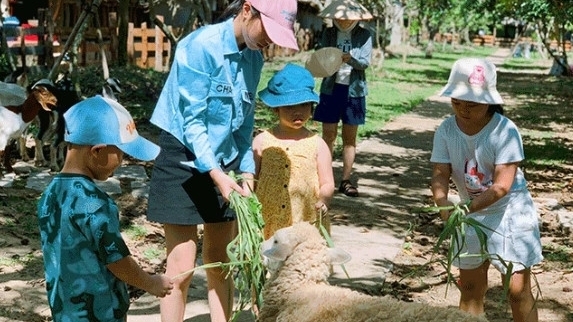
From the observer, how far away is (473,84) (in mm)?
4562

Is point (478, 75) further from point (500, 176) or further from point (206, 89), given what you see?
point (206, 89)

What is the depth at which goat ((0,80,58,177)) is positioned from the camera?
923cm

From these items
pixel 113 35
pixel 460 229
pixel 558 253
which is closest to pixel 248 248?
pixel 460 229

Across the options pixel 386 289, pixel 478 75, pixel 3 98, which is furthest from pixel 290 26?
pixel 3 98

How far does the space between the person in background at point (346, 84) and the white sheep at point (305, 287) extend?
493cm

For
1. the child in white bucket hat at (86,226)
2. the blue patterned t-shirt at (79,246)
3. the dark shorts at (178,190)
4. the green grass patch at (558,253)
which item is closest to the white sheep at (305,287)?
the dark shorts at (178,190)

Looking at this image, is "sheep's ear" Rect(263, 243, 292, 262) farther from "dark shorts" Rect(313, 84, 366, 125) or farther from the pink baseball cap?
"dark shorts" Rect(313, 84, 366, 125)

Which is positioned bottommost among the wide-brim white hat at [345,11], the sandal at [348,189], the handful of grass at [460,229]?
the sandal at [348,189]

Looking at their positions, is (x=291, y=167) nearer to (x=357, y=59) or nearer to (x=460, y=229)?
(x=460, y=229)

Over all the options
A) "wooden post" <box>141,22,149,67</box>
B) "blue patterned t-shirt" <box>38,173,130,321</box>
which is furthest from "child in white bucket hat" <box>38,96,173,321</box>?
"wooden post" <box>141,22,149,67</box>

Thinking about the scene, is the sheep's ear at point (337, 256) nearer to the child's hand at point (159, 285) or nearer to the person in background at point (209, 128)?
the person in background at point (209, 128)

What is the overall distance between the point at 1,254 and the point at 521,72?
35.0 metres

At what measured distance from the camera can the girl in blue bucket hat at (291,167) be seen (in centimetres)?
525

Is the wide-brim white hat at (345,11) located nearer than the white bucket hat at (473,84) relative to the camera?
No
